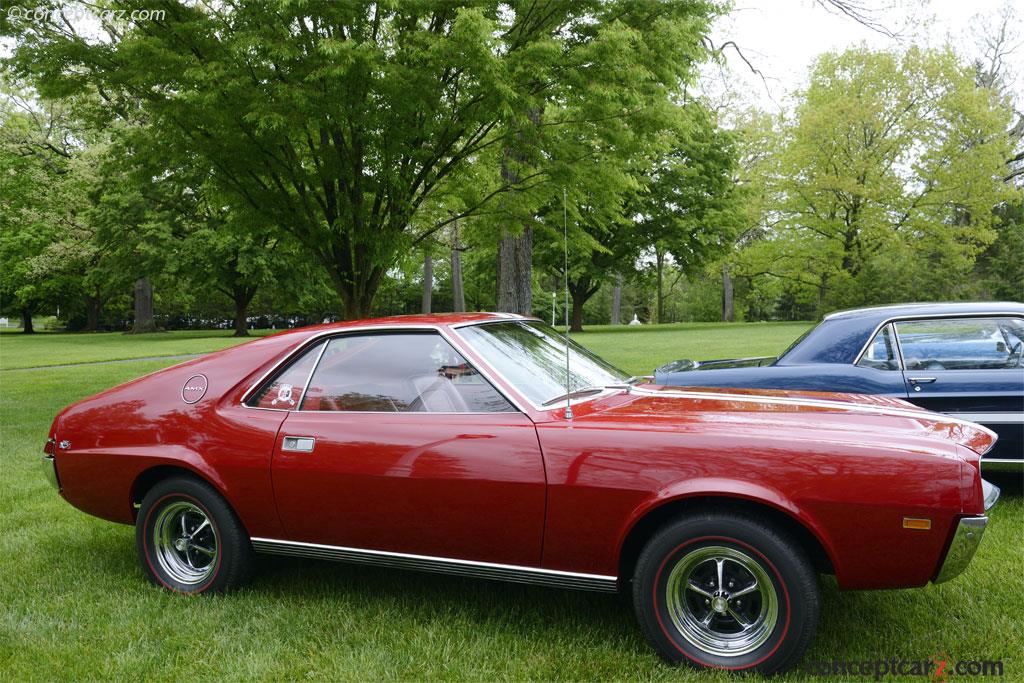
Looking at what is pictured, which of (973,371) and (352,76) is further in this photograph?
(352,76)

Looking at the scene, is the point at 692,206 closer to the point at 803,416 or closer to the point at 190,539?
the point at 803,416

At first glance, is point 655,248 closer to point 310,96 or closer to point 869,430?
point 310,96

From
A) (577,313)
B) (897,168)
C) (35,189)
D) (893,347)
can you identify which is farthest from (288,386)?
(35,189)

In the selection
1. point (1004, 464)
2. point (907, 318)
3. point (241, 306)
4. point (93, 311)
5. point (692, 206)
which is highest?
point (692, 206)

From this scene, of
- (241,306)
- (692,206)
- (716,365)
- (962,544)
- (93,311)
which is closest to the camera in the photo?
(962,544)

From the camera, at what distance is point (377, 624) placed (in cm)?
352

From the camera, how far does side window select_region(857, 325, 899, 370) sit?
5531 millimetres

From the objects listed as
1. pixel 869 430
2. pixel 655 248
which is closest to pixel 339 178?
pixel 869 430

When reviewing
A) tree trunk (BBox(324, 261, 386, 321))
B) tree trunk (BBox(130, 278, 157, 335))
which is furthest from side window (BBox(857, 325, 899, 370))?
tree trunk (BBox(130, 278, 157, 335))

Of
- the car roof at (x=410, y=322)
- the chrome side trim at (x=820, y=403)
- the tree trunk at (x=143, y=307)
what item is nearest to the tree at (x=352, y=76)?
the car roof at (x=410, y=322)

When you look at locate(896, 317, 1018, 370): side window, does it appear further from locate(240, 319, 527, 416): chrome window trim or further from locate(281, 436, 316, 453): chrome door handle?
locate(281, 436, 316, 453): chrome door handle

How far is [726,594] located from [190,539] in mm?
2835
